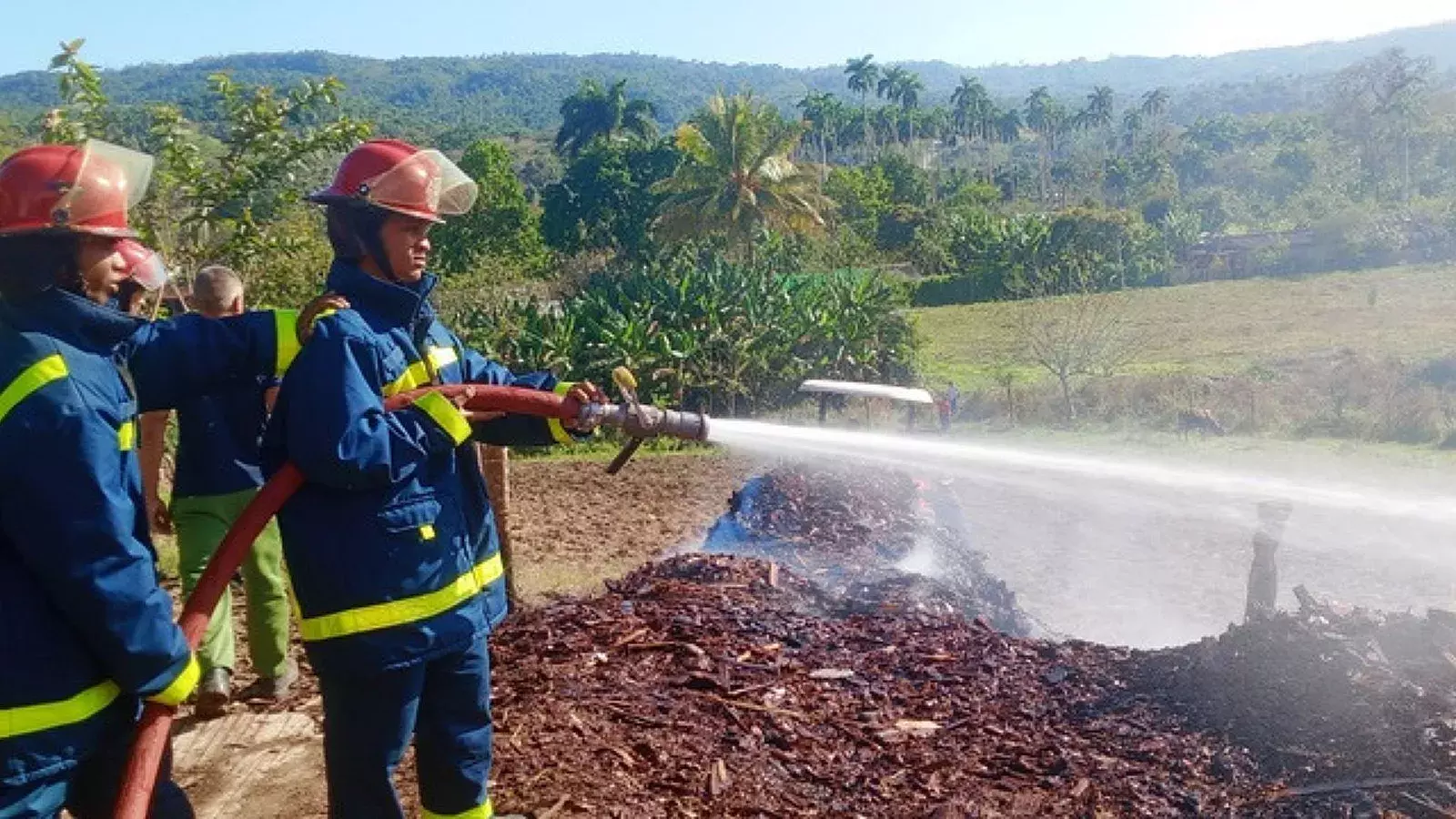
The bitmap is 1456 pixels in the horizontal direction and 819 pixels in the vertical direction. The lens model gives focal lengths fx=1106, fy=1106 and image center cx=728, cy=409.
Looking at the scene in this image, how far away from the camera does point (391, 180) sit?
2689 millimetres

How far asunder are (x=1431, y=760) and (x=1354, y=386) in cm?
1766

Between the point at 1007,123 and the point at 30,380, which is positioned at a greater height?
the point at 30,380

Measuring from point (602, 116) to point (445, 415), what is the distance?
66.2 metres

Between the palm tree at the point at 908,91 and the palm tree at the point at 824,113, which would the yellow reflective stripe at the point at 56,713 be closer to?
the palm tree at the point at 824,113

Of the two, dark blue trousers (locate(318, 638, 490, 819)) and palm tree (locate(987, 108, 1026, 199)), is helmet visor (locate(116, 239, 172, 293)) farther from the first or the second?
palm tree (locate(987, 108, 1026, 199))

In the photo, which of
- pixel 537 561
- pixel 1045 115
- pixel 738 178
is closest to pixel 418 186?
pixel 537 561

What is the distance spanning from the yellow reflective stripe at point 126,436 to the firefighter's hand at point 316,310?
41cm

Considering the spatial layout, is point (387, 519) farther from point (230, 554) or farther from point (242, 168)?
point (242, 168)

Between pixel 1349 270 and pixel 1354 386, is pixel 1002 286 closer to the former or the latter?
pixel 1349 270

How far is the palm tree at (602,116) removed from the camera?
65875mm

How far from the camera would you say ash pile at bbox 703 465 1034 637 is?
5871 mm

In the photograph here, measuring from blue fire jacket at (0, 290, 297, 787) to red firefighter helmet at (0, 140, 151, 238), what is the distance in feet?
0.48

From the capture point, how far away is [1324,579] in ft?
30.9

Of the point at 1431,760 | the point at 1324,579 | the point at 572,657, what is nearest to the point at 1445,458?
the point at 1324,579
